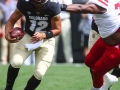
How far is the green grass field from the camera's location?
21.6 ft

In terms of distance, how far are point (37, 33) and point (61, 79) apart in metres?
2.33

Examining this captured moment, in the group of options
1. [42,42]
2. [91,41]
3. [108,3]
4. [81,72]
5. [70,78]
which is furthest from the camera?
[81,72]

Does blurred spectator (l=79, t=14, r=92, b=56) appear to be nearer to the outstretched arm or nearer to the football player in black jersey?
the football player in black jersey

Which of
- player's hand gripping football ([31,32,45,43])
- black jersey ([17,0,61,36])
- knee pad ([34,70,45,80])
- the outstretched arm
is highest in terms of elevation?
the outstretched arm

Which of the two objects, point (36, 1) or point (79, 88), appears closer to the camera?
point (36, 1)

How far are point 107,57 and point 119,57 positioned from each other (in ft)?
0.46

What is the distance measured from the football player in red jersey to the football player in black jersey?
2.00ft

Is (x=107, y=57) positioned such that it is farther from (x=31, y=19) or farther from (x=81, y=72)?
(x=81, y=72)

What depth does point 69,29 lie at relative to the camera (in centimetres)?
1062

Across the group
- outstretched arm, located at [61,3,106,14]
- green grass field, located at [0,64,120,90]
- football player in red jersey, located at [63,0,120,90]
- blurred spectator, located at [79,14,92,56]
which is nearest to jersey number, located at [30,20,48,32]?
football player in red jersey, located at [63,0,120,90]

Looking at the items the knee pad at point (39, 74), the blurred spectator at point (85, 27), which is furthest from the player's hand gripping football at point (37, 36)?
the blurred spectator at point (85, 27)

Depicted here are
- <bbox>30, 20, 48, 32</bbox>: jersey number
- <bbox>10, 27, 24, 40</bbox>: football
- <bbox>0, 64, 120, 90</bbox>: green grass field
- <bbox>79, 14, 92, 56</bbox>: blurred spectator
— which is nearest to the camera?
<bbox>10, 27, 24, 40</bbox>: football

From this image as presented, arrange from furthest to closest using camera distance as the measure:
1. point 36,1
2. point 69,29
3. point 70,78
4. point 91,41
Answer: point 69,29
point 70,78
point 91,41
point 36,1

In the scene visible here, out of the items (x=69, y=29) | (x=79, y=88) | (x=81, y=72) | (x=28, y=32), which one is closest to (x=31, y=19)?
(x=28, y=32)
